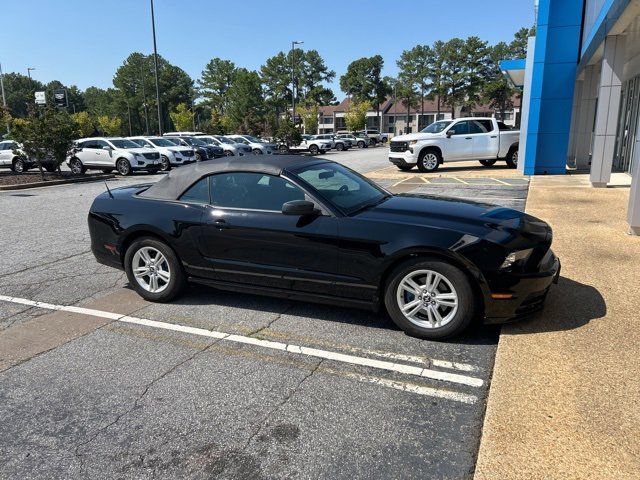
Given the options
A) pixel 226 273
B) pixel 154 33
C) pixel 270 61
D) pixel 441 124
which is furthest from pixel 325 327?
pixel 270 61

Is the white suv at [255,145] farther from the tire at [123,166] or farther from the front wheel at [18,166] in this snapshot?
the front wheel at [18,166]

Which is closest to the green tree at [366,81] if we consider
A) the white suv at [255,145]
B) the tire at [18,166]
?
the white suv at [255,145]

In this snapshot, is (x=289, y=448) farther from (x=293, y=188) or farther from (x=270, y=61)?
(x=270, y=61)

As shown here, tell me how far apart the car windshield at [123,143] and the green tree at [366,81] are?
254 ft

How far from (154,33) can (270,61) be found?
64160mm

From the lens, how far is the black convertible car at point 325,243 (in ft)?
12.4

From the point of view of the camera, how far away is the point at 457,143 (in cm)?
1825

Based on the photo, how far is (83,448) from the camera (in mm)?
2754

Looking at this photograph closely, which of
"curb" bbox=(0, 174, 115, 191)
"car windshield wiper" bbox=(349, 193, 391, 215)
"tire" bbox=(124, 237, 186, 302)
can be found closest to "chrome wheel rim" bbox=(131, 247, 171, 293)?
"tire" bbox=(124, 237, 186, 302)

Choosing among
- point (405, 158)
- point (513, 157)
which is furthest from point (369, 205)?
point (513, 157)

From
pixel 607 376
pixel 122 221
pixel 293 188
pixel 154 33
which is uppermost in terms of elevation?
pixel 154 33

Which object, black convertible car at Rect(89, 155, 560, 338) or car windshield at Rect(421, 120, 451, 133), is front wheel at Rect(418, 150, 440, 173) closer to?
car windshield at Rect(421, 120, 451, 133)

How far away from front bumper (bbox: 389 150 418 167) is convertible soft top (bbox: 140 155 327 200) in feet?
45.4

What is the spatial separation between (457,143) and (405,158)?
1.97m
